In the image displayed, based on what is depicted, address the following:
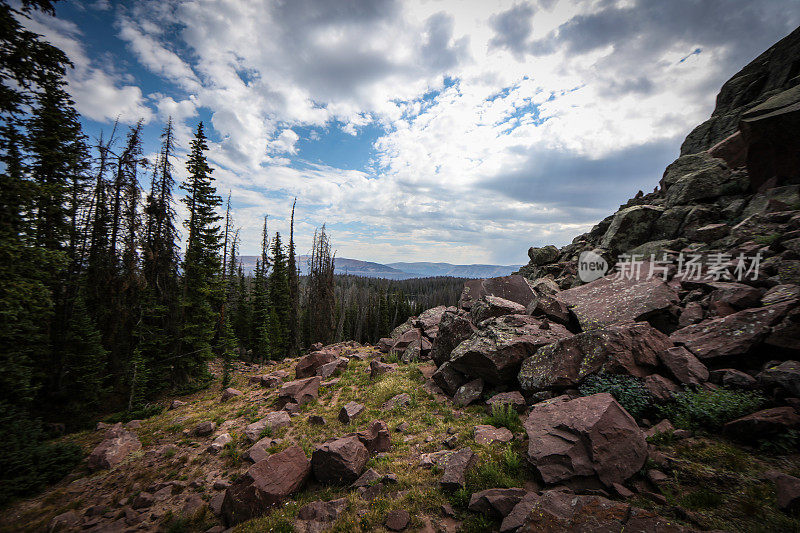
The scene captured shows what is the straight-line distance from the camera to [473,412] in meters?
8.44

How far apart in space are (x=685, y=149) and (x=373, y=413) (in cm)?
3552

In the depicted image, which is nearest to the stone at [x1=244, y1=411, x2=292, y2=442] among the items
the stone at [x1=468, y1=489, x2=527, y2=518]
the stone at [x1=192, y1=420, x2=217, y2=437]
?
the stone at [x1=192, y1=420, x2=217, y2=437]

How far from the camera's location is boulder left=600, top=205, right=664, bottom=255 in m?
15.0

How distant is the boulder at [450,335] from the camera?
11836 millimetres

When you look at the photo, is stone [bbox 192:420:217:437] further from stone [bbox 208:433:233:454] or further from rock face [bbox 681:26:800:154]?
rock face [bbox 681:26:800:154]

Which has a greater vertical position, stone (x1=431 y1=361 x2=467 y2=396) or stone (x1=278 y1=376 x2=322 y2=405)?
stone (x1=431 y1=361 x2=467 y2=396)

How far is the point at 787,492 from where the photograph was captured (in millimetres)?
3531

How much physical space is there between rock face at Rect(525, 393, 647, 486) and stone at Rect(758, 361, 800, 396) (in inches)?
124

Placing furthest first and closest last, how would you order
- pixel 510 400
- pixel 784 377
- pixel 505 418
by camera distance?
1. pixel 510 400
2. pixel 505 418
3. pixel 784 377

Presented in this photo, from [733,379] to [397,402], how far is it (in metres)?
9.30

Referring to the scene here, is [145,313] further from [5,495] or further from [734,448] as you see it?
[734,448]

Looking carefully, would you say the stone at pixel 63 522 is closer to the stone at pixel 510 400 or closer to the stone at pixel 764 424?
the stone at pixel 510 400

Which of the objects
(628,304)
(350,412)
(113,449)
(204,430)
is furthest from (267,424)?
(628,304)

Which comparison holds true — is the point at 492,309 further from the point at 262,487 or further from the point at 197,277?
the point at 197,277
